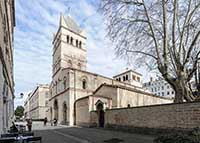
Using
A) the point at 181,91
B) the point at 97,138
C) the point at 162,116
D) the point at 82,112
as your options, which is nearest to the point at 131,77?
the point at 82,112

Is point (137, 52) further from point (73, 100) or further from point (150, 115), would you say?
point (73, 100)

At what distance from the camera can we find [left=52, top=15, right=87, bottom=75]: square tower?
212 feet

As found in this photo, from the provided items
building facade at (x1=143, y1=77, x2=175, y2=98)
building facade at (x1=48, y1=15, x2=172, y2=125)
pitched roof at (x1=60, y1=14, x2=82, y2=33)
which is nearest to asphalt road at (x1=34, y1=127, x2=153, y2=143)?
building facade at (x1=48, y1=15, x2=172, y2=125)

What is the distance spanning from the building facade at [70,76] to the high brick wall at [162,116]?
23.9 m

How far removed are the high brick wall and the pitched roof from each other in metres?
39.6

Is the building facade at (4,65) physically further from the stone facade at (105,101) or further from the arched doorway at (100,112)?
the stone facade at (105,101)

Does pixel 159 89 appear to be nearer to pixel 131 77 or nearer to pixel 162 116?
pixel 131 77

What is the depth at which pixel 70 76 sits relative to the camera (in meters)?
54.2

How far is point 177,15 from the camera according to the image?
2192 cm

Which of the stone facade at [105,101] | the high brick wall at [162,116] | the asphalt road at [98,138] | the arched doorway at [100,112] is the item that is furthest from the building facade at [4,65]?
the stone facade at [105,101]

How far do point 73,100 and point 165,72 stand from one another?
34.5m

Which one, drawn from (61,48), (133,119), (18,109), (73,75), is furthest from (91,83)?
(18,109)

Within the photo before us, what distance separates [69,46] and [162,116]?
155ft

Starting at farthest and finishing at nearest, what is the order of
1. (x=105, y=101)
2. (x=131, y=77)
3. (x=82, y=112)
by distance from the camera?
(x=131, y=77) → (x=82, y=112) → (x=105, y=101)
